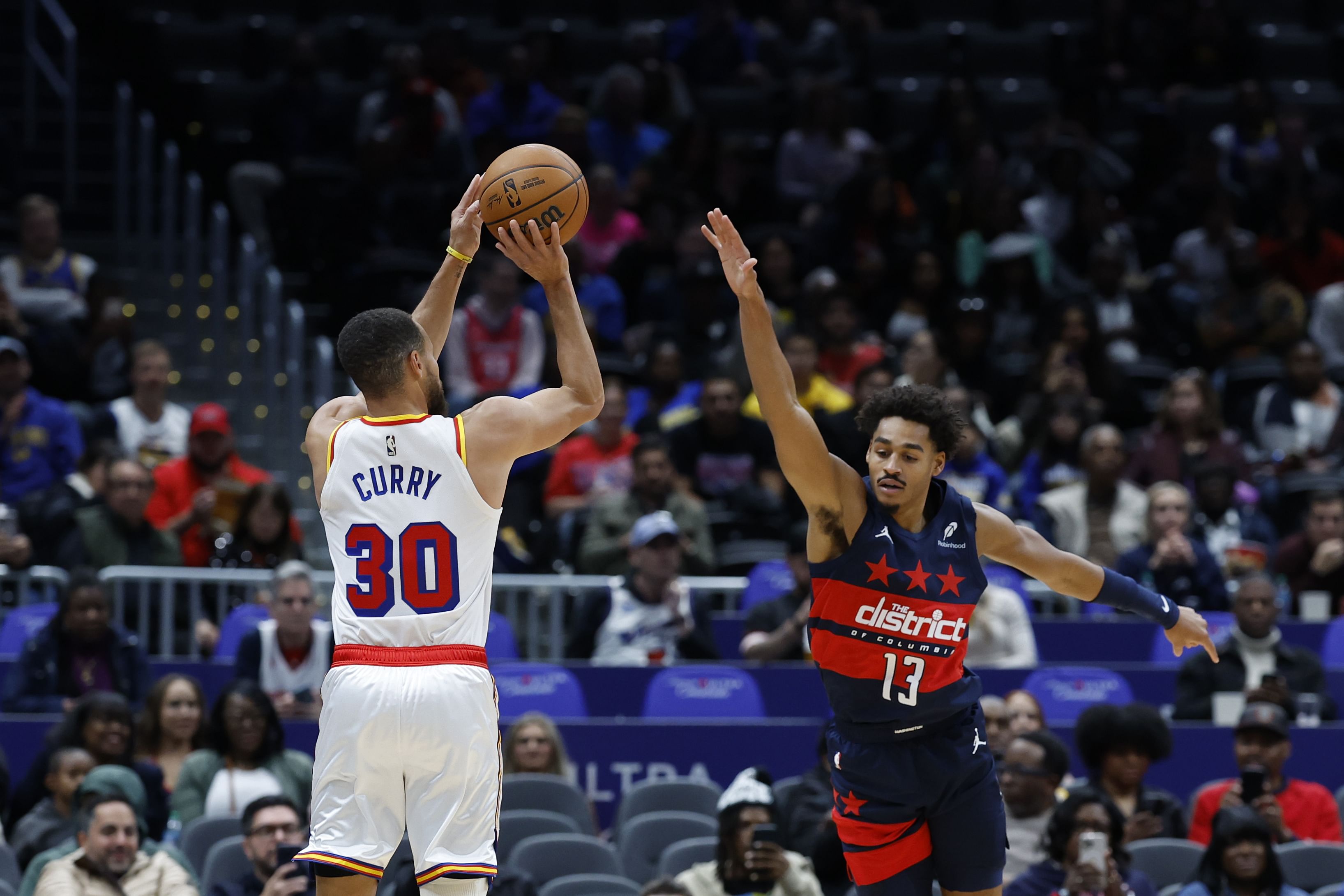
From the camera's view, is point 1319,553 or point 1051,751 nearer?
point 1051,751

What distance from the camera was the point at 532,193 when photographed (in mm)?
6453

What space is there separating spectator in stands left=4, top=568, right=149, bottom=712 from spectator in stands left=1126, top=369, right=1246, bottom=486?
714 centimetres

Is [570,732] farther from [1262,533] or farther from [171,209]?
[171,209]

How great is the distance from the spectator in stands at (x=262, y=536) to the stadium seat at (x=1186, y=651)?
5.38 m

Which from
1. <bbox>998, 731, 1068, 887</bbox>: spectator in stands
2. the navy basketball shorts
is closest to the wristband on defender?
the navy basketball shorts

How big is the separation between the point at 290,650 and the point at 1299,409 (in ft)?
26.4

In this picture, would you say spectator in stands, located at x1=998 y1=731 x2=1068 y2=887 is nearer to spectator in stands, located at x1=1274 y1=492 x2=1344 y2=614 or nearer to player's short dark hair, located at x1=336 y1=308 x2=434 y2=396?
spectator in stands, located at x1=1274 y1=492 x2=1344 y2=614

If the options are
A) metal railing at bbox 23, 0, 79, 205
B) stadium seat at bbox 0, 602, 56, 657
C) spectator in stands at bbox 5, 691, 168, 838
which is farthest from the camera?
metal railing at bbox 23, 0, 79, 205

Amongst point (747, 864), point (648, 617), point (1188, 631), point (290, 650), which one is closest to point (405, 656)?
point (1188, 631)

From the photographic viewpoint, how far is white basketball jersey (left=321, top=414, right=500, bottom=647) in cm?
565

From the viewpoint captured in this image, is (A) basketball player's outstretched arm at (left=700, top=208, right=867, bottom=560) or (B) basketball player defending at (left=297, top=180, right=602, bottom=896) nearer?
(B) basketball player defending at (left=297, top=180, right=602, bottom=896)

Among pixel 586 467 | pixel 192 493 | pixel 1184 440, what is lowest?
pixel 192 493

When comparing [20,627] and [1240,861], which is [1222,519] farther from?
[20,627]

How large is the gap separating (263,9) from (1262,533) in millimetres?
10792
